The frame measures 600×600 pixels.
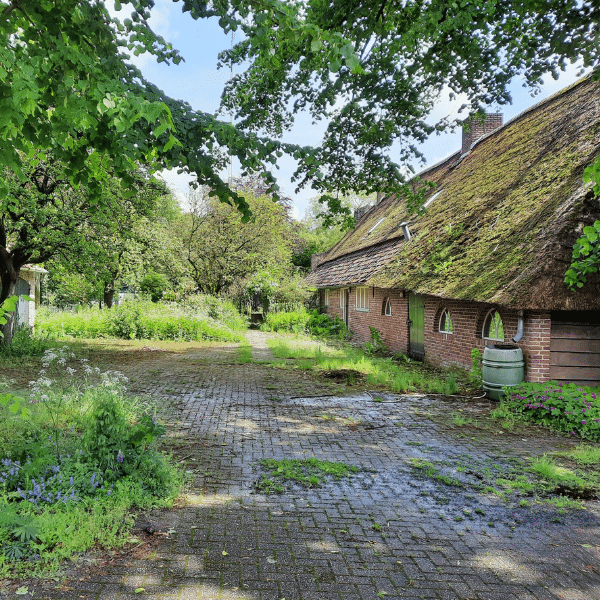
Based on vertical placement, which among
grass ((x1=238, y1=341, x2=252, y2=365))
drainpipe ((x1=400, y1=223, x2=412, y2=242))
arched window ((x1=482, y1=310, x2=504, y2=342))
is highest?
drainpipe ((x1=400, y1=223, x2=412, y2=242))

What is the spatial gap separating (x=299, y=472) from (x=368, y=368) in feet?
23.8

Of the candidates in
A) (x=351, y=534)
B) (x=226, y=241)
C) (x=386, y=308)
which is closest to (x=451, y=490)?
(x=351, y=534)

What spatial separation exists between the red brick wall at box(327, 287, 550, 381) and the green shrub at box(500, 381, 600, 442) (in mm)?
536

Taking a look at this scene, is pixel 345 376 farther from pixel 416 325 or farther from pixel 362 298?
pixel 362 298

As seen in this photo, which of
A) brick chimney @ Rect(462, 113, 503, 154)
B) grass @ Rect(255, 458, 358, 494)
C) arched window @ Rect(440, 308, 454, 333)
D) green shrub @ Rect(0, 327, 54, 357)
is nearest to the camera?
grass @ Rect(255, 458, 358, 494)

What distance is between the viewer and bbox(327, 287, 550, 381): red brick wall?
856 cm

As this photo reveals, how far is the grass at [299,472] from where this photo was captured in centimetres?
501

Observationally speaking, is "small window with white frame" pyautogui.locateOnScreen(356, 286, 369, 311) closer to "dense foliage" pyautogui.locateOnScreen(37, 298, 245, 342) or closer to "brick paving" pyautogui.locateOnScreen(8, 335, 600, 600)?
"dense foliage" pyautogui.locateOnScreen(37, 298, 245, 342)

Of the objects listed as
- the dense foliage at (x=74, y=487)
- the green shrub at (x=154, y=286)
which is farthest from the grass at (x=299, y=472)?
the green shrub at (x=154, y=286)

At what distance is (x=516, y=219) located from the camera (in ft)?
32.8

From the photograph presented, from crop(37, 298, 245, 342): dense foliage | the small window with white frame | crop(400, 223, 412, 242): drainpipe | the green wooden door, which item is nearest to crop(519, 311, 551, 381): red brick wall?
the green wooden door

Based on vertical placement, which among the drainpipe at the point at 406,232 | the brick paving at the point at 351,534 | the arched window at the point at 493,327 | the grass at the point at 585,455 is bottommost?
the brick paving at the point at 351,534

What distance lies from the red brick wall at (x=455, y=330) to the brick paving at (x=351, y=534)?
2.10 metres

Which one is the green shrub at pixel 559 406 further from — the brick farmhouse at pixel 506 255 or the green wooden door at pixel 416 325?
the green wooden door at pixel 416 325
